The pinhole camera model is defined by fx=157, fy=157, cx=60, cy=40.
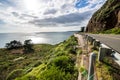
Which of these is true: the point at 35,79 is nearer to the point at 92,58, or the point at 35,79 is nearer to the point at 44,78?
the point at 44,78

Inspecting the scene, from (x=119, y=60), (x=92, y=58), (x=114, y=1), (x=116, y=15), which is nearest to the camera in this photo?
(x=92, y=58)

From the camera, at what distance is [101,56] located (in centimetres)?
752

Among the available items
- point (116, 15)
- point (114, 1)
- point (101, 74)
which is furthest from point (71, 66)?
point (114, 1)

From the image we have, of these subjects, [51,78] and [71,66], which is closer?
[51,78]

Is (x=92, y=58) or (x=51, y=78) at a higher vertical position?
(x=92, y=58)

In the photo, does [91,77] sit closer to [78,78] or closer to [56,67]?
[78,78]

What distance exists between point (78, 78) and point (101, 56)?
1.54 metres

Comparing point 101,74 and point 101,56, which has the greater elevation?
point 101,56

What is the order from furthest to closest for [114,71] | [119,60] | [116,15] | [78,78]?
1. [116,15]
2. [78,78]
3. [114,71]
4. [119,60]

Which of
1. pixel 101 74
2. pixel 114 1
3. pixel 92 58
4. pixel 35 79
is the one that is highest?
pixel 114 1

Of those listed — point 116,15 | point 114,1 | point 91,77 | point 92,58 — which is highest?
point 114,1

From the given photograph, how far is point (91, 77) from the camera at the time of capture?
4711mm

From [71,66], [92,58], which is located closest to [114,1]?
[71,66]

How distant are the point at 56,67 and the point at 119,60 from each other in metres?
3.81
